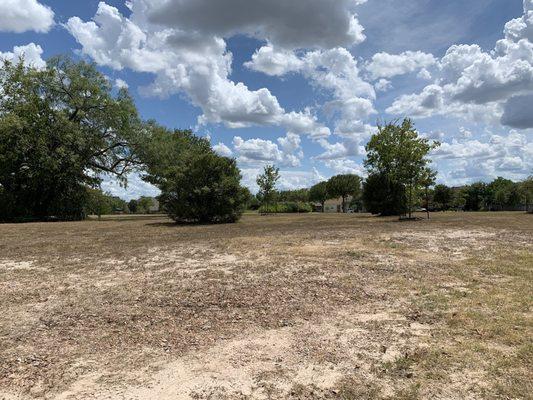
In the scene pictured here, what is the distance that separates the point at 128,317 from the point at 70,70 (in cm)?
3126

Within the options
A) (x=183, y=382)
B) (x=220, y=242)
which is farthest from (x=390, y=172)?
(x=183, y=382)

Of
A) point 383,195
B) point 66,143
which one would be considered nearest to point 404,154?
point 383,195

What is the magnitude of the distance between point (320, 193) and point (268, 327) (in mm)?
86635

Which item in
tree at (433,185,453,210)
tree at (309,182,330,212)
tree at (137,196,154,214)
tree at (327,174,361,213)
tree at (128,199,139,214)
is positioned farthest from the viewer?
tree at (128,199,139,214)

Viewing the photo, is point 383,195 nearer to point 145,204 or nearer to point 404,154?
point 404,154

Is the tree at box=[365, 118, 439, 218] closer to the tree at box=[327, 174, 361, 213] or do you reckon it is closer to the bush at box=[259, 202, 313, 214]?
the bush at box=[259, 202, 313, 214]

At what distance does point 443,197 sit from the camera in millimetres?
76188

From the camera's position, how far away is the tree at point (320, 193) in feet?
292

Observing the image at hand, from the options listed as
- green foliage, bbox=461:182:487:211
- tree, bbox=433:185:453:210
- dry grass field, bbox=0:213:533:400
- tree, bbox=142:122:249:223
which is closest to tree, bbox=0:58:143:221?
tree, bbox=142:122:249:223

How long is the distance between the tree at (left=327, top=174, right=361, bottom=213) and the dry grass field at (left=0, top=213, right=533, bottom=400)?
74460 mm

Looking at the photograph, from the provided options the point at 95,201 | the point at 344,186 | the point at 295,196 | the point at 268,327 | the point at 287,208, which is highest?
the point at 344,186

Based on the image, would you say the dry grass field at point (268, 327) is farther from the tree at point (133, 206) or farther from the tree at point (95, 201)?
the tree at point (133, 206)

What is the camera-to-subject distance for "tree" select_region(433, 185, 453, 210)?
75537 millimetres

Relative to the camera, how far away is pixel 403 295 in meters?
6.20
